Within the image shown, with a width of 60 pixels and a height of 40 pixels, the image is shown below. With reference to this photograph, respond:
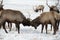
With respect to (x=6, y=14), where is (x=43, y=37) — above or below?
below

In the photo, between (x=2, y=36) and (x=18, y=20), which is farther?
(x=18, y=20)

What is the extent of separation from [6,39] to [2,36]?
76cm

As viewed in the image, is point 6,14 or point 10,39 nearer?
point 10,39

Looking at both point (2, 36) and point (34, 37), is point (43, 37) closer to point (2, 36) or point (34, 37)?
point (34, 37)

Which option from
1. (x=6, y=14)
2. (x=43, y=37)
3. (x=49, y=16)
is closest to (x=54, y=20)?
(x=49, y=16)

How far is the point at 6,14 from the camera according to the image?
14148 mm

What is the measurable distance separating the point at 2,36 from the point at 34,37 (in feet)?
5.11

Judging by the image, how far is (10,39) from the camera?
1245 cm

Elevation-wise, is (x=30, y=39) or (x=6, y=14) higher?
(x=6, y=14)

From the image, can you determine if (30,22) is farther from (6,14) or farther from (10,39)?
(10,39)

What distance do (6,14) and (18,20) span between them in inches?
27.4

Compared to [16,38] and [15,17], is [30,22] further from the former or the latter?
[16,38]

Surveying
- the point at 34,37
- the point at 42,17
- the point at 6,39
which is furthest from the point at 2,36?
the point at 42,17

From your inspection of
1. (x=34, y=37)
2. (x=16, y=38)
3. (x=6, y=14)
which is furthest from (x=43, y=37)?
(x=6, y=14)
